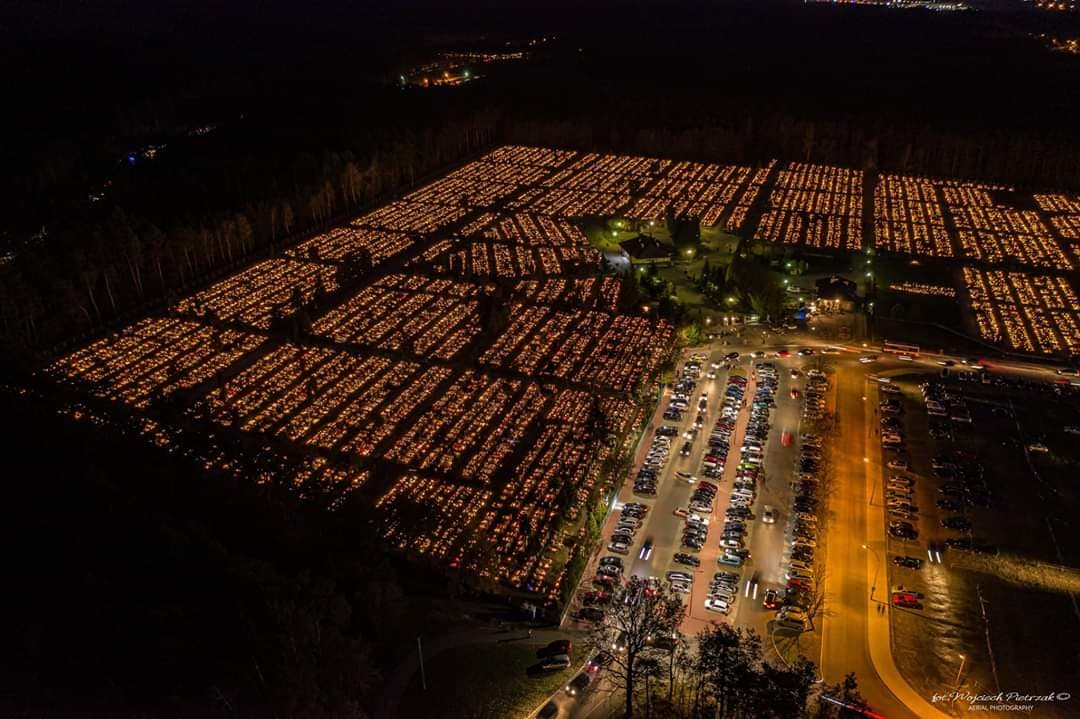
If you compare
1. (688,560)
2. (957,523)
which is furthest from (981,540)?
(688,560)

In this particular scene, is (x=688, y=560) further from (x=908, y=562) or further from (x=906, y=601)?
(x=908, y=562)

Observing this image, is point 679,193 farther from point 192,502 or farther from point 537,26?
point 537,26

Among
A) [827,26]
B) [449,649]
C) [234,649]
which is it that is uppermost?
[827,26]

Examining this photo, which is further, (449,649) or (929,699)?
(449,649)

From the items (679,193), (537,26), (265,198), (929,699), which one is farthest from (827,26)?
(929,699)

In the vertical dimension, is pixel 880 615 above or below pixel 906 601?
below

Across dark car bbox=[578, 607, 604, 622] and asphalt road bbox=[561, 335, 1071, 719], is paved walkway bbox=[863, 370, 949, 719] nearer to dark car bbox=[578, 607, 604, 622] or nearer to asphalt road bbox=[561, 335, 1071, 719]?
asphalt road bbox=[561, 335, 1071, 719]

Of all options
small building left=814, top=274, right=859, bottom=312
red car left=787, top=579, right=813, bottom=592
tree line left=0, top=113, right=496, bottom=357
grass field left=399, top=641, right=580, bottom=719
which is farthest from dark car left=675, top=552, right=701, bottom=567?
tree line left=0, top=113, right=496, bottom=357
